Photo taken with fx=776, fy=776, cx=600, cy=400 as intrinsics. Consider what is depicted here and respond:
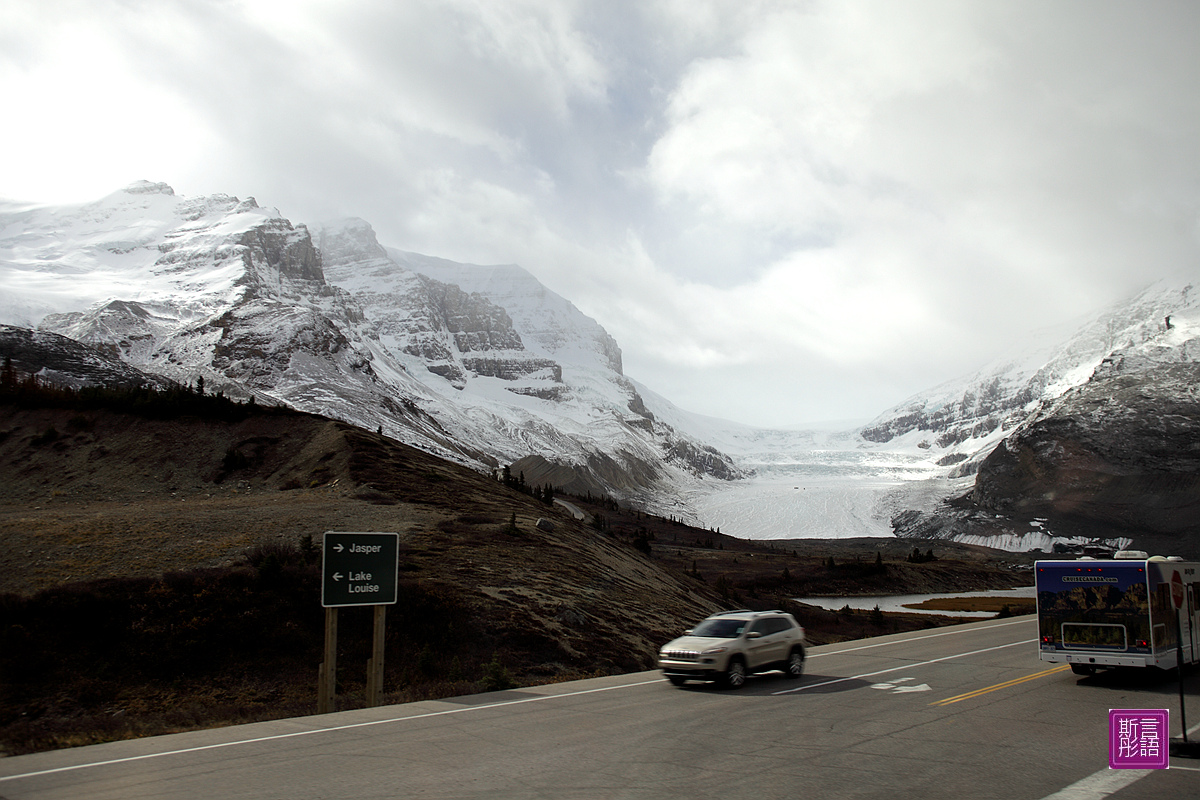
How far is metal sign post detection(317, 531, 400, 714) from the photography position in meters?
15.0

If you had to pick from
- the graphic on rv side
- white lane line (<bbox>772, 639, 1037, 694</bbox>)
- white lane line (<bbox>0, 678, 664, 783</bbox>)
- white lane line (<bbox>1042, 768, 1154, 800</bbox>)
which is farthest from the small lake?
white lane line (<bbox>1042, 768, 1154, 800</bbox>)

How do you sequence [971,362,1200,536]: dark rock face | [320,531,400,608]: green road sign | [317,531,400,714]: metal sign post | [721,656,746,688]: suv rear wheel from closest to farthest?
1. [317,531,400,714]: metal sign post
2. [320,531,400,608]: green road sign
3. [721,656,746,688]: suv rear wheel
4. [971,362,1200,536]: dark rock face

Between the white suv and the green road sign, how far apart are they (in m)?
6.17

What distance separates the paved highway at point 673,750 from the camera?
8641mm

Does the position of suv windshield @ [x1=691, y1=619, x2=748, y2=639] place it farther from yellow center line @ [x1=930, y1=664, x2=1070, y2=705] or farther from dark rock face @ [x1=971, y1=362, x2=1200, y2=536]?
dark rock face @ [x1=971, y1=362, x2=1200, y2=536]

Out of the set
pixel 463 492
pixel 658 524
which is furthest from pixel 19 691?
pixel 658 524

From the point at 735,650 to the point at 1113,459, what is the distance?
463ft

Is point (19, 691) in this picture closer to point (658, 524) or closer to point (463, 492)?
point (463, 492)

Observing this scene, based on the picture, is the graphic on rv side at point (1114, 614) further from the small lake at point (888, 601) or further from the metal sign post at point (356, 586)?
the small lake at point (888, 601)

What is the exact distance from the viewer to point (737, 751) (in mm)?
10391

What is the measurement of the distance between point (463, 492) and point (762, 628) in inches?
996

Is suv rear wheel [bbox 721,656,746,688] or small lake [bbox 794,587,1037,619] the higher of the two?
suv rear wheel [bbox 721,656,746,688]

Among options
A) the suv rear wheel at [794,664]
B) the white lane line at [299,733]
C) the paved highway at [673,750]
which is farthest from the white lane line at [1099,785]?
the white lane line at [299,733]

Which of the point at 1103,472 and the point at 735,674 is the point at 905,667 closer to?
the point at 735,674
